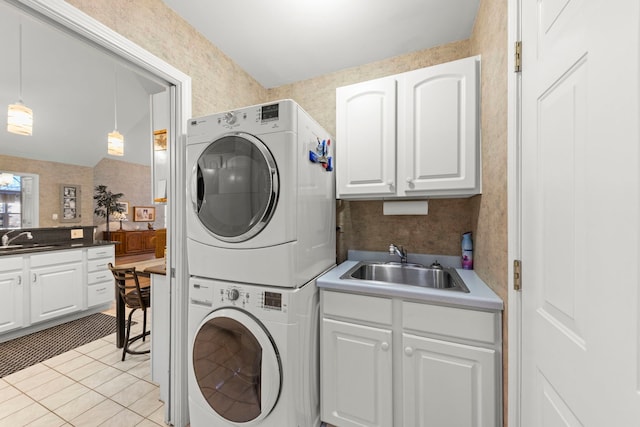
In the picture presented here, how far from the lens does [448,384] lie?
122 centimetres

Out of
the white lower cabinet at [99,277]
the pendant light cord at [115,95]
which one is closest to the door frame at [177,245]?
the white lower cabinet at [99,277]

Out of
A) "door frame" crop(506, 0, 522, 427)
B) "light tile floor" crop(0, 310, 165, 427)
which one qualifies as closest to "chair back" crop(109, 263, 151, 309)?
"light tile floor" crop(0, 310, 165, 427)

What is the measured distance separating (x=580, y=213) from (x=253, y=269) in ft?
4.12

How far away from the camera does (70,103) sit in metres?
4.17

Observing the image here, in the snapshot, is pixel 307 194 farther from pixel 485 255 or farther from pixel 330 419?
pixel 330 419

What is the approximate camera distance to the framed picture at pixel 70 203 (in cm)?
570

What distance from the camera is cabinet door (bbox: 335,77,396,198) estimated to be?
1673mm

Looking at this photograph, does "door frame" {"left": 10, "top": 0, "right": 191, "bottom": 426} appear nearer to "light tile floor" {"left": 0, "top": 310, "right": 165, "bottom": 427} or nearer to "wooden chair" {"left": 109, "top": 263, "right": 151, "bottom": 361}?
"light tile floor" {"left": 0, "top": 310, "right": 165, "bottom": 427}

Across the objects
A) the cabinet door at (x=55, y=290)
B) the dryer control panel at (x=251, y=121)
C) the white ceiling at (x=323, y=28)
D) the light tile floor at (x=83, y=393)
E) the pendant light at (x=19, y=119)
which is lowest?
the light tile floor at (x=83, y=393)

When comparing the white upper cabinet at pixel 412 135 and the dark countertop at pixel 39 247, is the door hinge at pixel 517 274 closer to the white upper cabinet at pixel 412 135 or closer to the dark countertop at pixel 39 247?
the white upper cabinet at pixel 412 135

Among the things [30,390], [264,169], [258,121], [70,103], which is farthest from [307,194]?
[70,103]

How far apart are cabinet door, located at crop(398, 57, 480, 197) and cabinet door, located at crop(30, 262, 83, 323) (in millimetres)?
3956

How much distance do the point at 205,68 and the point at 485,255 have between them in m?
2.21

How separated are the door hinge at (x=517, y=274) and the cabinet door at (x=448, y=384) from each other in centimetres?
39
